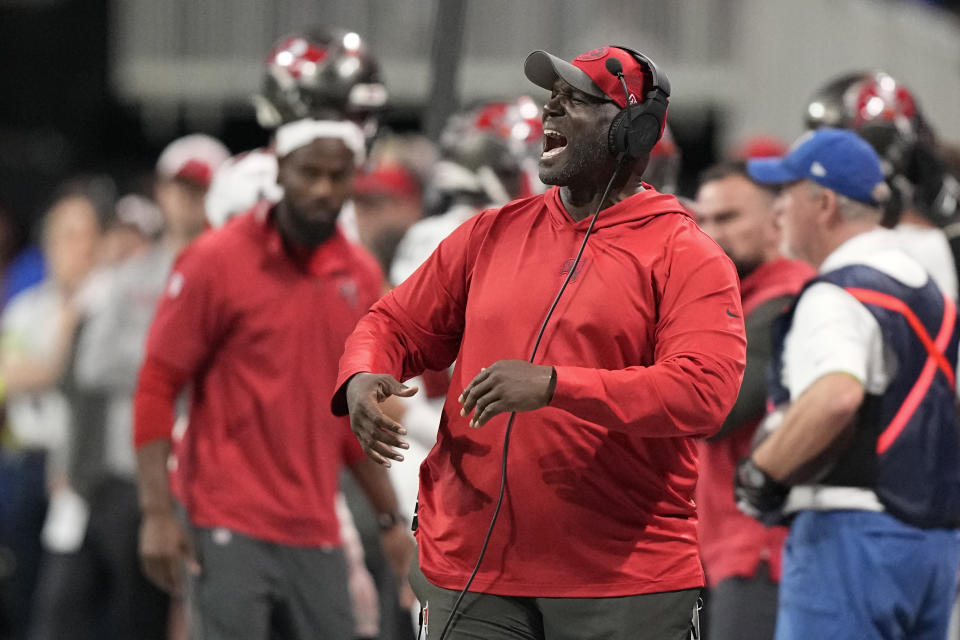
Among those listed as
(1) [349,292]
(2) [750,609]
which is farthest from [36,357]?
(2) [750,609]

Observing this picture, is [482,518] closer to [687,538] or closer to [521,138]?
[687,538]

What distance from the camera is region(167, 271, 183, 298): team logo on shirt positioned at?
17.7ft

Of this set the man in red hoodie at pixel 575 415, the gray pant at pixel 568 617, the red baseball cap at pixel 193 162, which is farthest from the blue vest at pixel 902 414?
the red baseball cap at pixel 193 162

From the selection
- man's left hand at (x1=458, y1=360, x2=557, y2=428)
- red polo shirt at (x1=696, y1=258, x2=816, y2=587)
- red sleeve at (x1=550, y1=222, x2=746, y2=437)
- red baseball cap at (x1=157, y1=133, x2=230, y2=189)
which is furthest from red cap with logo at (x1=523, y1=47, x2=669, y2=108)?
red baseball cap at (x1=157, y1=133, x2=230, y2=189)

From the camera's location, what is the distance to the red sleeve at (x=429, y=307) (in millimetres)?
3961

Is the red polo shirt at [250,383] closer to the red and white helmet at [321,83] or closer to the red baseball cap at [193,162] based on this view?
the red and white helmet at [321,83]

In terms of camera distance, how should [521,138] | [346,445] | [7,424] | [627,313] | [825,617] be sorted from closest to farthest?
1. [627,313]
2. [825,617]
3. [346,445]
4. [521,138]
5. [7,424]

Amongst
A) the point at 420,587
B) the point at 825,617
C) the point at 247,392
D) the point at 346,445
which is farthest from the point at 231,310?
the point at 825,617

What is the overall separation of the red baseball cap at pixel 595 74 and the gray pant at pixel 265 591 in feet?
7.01

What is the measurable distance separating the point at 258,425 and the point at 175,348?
0.37 m

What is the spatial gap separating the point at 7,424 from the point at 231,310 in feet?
13.4

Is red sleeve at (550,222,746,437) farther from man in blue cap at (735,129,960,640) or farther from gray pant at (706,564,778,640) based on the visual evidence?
gray pant at (706,564,778,640)

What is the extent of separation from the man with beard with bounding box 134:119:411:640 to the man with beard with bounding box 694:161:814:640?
1049 mm

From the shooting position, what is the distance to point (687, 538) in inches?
150
